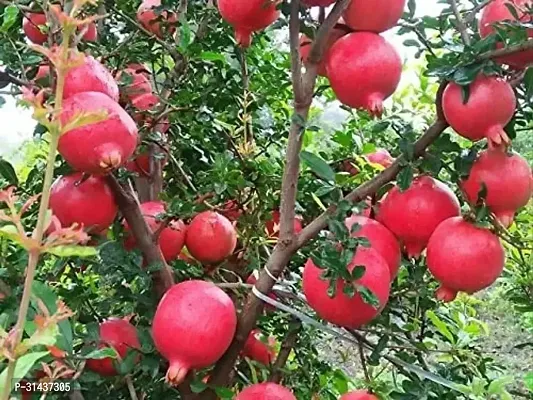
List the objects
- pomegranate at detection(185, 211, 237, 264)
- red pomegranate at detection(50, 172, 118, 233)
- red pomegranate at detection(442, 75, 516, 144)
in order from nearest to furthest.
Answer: red pomegranate at detection(442, 75, 516, 144)
red pomegranate at detection(50, 172, 118, 233)
pomegranate at detection(185, 211, 237, 264)

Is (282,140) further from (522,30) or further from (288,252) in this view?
(522,30)

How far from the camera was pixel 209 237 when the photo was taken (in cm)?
86

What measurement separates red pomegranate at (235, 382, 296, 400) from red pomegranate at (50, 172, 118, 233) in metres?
0.23

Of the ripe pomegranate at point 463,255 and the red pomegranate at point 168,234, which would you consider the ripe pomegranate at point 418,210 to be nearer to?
the ripe pomegranate at point 463,255

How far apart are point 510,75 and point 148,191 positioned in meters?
0.51

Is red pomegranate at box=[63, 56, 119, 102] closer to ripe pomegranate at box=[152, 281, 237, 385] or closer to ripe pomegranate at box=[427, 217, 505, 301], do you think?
ripe pomegranate at box=[152, 281, 237, 385]

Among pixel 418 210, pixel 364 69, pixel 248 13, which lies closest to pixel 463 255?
pixel 418 210

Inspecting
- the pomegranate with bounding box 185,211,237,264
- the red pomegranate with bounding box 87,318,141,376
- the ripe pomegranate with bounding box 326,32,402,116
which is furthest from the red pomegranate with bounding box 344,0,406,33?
the red pomegranate with bounding box 87,318,141,376

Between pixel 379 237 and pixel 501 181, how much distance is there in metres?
0.12

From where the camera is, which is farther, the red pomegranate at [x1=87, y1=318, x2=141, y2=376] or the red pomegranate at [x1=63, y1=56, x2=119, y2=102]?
the red pomegranate at [x1=87, y1=318, x2=141, y2=376]

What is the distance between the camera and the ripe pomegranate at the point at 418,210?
697 millimetres

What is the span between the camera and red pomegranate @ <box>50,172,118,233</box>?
0.72 meters

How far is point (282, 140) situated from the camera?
107 centimetres

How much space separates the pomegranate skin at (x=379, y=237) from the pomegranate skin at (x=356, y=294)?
1 centimetres
